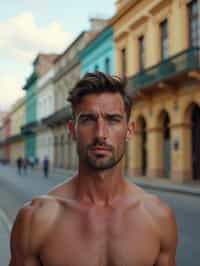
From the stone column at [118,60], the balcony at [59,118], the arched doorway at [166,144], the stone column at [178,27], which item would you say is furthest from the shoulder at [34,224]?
the balcony at [59,118]

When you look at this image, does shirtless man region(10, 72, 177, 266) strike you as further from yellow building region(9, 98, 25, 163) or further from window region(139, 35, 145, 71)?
yellow building region(9, 98, 25, 163)

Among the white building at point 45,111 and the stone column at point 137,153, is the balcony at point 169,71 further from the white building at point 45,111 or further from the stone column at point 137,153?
the white building at point 45,111

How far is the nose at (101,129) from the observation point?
146 centimetres

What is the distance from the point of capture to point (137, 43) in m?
26.8

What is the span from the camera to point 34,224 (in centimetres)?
147

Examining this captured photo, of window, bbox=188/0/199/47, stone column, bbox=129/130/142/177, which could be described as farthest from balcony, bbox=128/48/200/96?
stone column, bbox=129/130/142/177

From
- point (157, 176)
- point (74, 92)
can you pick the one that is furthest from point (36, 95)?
point (74, 92)

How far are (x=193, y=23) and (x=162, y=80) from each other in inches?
115

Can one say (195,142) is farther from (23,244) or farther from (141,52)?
(23,244)

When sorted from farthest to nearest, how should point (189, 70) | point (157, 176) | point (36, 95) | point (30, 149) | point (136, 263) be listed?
point (30, 149) → point (36, 95) → point (157, 176) → point (189, 70) → point (136, 263)

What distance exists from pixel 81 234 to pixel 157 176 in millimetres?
22105

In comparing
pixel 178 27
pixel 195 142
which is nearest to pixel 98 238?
pixel 195 142

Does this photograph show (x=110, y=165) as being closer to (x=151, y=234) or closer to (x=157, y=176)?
(x=151, y=234)

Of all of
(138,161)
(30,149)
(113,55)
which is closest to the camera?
(138,161)
